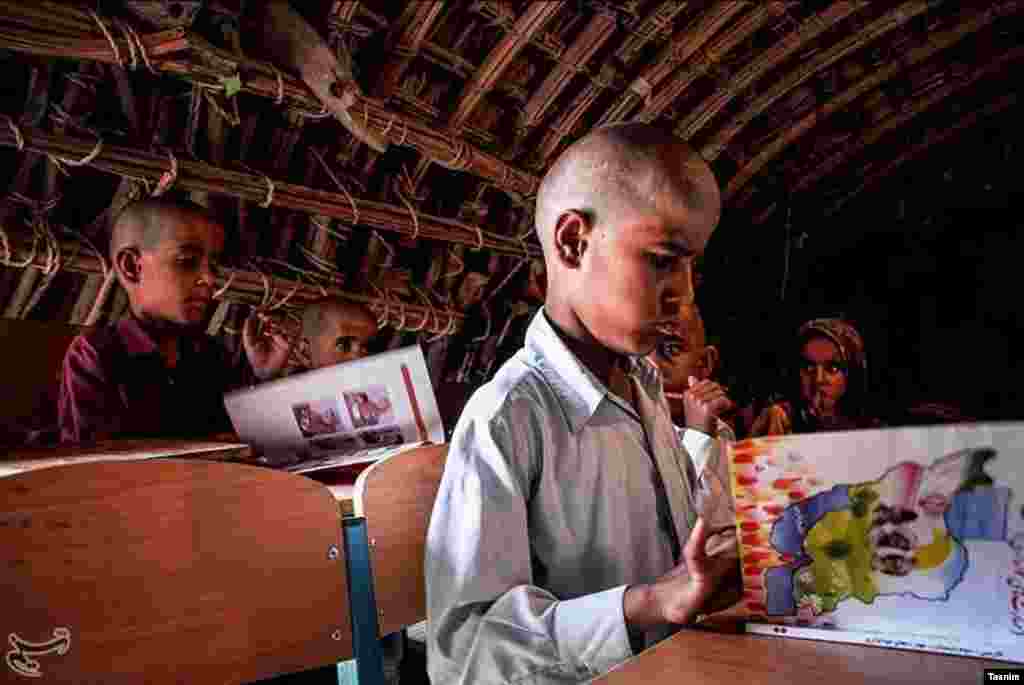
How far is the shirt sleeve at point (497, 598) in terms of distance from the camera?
0.81 m

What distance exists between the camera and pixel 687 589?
733 mm

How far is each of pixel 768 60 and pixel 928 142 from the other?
2156mm

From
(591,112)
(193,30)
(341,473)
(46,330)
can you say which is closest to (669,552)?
(341,473)

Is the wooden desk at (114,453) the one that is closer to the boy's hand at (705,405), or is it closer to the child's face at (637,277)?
the child's face at (637,277)

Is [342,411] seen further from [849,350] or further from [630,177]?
Answer: [849,350]

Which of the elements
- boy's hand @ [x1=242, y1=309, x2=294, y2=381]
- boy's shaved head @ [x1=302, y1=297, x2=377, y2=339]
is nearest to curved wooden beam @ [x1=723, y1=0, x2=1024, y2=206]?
boy's shaved head @ [x1=302, y1=297, x2=377, y2=339]

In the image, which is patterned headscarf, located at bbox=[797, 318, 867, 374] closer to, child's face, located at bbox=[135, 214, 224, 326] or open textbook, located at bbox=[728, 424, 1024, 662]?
child's face, located at bbox=[135, 214, 224, 326]

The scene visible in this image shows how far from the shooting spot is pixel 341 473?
142 centimetres

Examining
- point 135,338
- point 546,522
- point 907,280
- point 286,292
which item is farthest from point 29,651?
point 907,280

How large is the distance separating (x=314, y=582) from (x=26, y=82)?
1.51 m

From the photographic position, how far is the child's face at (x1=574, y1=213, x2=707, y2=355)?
1093 millimetres

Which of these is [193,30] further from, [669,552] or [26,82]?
[669,552]

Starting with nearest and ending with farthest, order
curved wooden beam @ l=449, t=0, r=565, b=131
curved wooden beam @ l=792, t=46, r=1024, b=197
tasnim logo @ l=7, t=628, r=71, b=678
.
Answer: tasnim logo @ l=7, t=628, r=71, b=678, curved wooden beam @ l=449, t=0, r=565, b=131, curved wooden beam @ l=792, t=46, r=1024, b=197

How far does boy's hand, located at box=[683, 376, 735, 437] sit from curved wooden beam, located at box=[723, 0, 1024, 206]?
3502 millimetres
